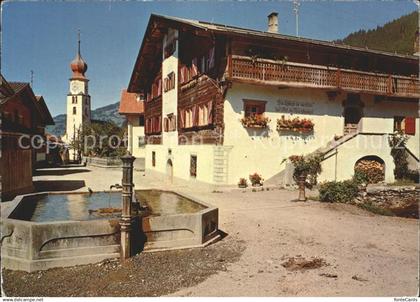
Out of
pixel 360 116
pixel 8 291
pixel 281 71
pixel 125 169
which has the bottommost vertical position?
pixel 8 291

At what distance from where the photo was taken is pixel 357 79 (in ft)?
62.3

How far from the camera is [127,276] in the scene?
660 cm

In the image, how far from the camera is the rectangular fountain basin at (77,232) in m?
6.86

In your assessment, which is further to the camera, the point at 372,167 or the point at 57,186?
the point at 57,186

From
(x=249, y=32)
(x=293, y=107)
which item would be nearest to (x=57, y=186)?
(x=249, y=32)

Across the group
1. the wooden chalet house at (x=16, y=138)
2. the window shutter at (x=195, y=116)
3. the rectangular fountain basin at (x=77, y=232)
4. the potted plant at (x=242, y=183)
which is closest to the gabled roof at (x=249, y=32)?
the window shutter at (x=195, y=116)

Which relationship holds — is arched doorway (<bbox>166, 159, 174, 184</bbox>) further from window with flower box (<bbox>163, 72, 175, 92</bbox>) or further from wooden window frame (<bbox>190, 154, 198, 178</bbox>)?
window with flower box (<bbox>163, 72, 175, 92</bbox>)

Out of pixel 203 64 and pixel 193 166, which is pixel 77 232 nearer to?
pixel 193 166

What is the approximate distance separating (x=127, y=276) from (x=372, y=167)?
50.9ft

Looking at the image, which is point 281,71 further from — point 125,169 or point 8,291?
point 8,291

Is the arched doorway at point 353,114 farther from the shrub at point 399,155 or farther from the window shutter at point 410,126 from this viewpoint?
the window shutter at point 410,126

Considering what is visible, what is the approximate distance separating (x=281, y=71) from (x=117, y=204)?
10525mm

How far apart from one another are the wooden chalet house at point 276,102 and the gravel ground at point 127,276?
9.66 m

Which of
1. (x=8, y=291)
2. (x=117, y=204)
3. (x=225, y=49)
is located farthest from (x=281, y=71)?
(x=8, y=291)
